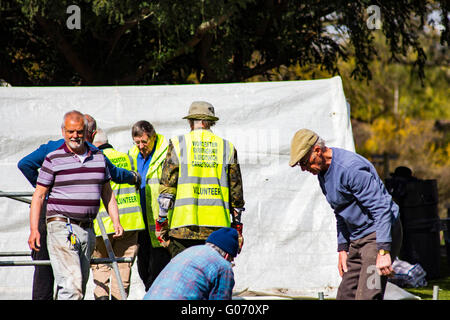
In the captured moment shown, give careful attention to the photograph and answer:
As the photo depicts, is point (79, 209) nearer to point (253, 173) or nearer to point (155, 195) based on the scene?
point (155, 195)

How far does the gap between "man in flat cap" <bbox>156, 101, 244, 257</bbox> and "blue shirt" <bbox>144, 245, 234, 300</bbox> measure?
1.51 meters

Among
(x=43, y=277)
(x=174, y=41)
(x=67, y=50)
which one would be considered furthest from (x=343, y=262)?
(x=67, y=50)

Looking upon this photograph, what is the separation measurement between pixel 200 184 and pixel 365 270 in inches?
58.9

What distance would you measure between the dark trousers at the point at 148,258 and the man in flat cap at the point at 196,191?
2.23 ft

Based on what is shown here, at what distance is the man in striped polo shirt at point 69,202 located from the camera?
488 cm

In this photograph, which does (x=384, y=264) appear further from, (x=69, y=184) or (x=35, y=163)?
(x=35, y=163)

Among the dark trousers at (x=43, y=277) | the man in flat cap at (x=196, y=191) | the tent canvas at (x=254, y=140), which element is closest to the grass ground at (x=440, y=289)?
the tent canvas at (x=254, y=140)

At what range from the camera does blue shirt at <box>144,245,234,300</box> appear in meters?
3.74

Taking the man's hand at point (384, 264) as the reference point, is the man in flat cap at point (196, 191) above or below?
above

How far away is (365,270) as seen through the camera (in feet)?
15.1

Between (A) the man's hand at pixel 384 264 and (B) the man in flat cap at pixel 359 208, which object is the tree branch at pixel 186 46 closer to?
(B) the man in flat cap at pixel 359 208

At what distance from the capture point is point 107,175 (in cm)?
516

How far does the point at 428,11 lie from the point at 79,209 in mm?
11158
